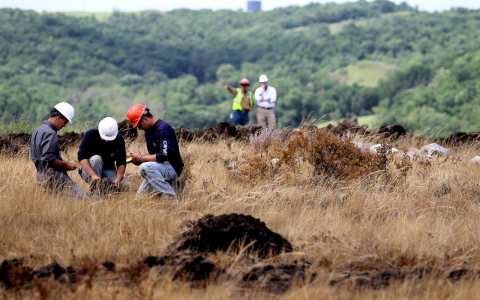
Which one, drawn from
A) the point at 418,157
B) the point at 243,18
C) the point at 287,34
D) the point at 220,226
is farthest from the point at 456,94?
the point at 243,18

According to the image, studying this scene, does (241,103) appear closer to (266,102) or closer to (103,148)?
(266,102)

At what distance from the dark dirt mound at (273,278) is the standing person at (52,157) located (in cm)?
341

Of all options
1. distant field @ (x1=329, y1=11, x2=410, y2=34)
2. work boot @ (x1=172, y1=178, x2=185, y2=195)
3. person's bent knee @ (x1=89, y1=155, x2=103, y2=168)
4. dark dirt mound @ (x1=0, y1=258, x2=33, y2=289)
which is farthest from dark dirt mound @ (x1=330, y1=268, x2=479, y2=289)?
distant field @ (x1=329, y1=11, x2=410, y2=34)

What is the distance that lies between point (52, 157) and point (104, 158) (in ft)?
3.20

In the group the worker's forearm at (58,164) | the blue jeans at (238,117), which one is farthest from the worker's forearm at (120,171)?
the blue jeans at (238,117)

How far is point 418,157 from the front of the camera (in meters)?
13.3

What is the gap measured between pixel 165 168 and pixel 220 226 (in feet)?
8.28

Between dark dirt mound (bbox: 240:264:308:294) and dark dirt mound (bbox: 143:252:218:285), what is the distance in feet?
1.01

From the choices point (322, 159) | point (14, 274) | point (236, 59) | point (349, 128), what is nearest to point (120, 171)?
point (322, 159)

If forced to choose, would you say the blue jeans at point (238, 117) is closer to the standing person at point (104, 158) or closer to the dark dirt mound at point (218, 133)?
the dark dirt mound at point (218, 133)

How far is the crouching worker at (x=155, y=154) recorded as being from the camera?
32.3 feet

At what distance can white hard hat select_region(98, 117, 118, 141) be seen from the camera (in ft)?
31.9

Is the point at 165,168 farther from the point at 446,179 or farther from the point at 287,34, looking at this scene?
the point at 287,34

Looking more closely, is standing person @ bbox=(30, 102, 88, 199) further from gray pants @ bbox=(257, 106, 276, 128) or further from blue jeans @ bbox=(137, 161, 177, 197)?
gray pants @ bbox=(257, 106, 276, 128)
